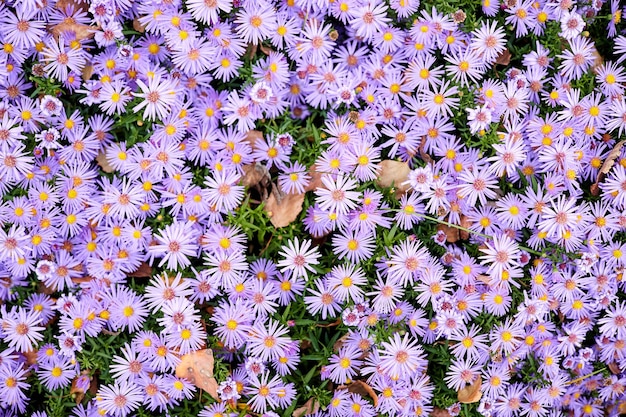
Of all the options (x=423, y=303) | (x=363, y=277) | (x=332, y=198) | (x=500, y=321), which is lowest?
(x=500, y=321)

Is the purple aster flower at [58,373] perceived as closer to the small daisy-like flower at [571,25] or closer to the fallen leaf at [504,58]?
the fallen leaf at [504,58]

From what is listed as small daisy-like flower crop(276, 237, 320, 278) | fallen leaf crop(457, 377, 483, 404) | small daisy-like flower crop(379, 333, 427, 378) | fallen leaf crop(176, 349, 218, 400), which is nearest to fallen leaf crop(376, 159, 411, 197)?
small daisy-like flower crop(276, 237, 320, 278)

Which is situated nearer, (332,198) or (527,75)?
(332,198)

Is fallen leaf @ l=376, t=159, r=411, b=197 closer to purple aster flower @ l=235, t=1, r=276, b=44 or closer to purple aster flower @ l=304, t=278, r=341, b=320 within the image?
purple aster flower @ l=304, t=278, r=341, b=320

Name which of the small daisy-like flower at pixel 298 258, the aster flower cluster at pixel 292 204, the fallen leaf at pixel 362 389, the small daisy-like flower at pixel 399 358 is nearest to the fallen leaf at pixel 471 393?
the aster flower cluster at pixel 292 204

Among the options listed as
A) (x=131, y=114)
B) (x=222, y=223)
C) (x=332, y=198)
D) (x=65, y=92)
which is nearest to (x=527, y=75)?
(x=332, y=198)

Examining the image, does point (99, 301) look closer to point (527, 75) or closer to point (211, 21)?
point (211, 21)

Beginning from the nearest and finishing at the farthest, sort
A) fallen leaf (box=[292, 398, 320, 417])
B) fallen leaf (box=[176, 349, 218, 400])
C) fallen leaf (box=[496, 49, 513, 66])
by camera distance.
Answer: fallen leaf (box=[176, 349, 218, 400]) → fallen leaf (box=[292, 398, 320, 417]) → fallen leaf (box=[496, 49, 513, 66])
